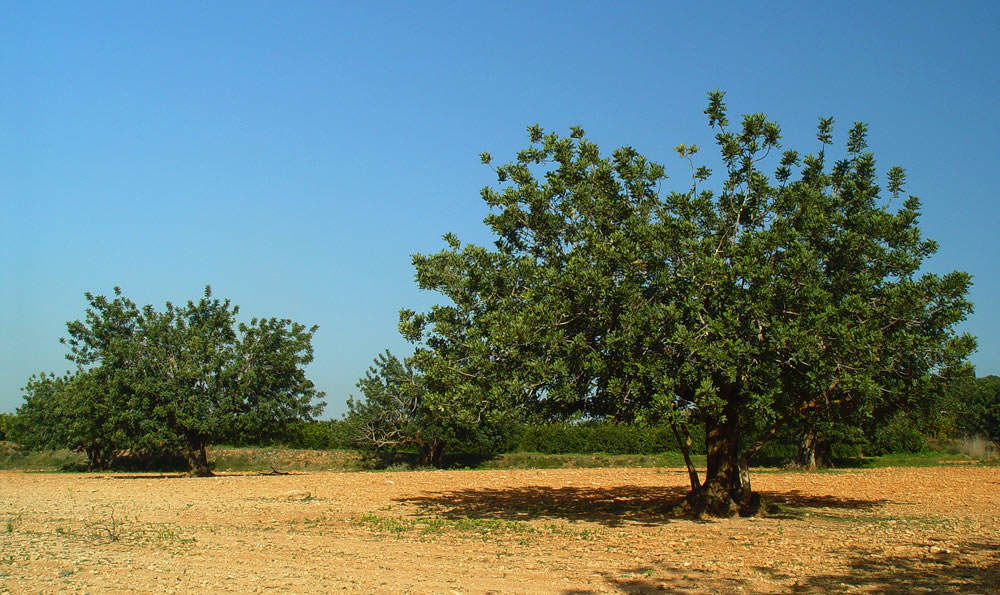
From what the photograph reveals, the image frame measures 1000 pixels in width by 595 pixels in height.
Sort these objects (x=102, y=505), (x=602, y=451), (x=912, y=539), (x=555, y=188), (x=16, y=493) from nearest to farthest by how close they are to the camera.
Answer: (x=912, y=539)
(x=555, y=188)
(x=102, y=505)
(x=16, y=493)
(x=602, y=451)

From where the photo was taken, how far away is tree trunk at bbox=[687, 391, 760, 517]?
1616 centimetres

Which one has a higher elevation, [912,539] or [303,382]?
[303,382]

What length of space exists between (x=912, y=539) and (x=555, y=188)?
907 cm

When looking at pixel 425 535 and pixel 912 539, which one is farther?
pixel 425 535

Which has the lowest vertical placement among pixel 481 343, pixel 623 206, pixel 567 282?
pixel 481 343

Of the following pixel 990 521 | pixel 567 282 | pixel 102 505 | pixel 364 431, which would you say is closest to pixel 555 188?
pixel 567 282

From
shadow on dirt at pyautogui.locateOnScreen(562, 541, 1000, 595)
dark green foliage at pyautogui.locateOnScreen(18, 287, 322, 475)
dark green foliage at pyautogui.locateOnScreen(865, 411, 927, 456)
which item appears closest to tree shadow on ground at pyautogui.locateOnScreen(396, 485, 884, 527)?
shadow on dirt at pyautogui.locateOnScreen(562, 541, 1000, 595)

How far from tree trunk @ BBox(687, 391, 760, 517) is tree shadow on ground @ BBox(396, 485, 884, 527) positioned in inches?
28.1

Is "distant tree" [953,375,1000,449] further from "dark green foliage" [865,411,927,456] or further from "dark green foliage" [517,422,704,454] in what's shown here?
"dark green foliage" [517,422,704,454]

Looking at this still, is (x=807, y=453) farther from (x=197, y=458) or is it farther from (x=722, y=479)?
(x=197, y=458)

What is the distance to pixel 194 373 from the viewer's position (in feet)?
99.3

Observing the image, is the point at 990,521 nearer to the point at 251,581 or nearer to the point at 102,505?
the point at 251,581

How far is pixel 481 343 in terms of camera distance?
14641 mm

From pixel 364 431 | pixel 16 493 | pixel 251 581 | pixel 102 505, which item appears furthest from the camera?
pixel 364 431
